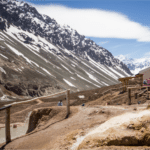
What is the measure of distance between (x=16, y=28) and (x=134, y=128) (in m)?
126

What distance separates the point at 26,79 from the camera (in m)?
52.6

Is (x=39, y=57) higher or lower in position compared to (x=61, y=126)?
higher

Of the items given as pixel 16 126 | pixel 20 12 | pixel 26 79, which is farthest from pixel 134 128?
pixel 20 12

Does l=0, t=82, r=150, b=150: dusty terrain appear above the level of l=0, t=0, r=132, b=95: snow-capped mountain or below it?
below

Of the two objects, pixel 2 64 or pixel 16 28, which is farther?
pixel 16 28

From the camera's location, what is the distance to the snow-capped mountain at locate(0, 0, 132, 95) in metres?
53.0

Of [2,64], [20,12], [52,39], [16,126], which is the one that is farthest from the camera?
[52,39]

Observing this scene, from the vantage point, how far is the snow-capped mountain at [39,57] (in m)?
53.0

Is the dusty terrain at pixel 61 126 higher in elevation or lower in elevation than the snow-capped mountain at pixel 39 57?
lower

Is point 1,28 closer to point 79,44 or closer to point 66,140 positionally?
point 79,44

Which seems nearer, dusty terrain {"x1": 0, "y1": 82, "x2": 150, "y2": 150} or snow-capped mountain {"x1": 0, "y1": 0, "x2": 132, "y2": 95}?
dusty terrain {"x1": 0, "y1": 82, "x2": 150, "y2": 150}

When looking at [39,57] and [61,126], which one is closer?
[61,126]

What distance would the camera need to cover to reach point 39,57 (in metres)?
90.0

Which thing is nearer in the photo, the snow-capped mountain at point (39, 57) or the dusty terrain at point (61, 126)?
the dusty terrain at point (61, 126)
